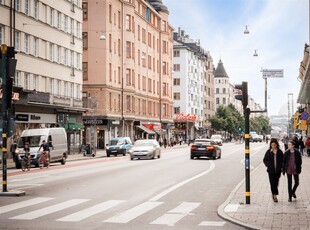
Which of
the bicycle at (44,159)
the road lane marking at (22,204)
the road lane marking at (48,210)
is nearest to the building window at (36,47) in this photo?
the bicycle at (44,159)

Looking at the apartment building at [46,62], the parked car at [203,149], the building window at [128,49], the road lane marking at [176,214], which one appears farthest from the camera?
the building window at [128,49]

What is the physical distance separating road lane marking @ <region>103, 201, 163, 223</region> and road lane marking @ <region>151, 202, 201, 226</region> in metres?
0.58

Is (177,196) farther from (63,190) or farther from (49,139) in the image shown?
(49,139)

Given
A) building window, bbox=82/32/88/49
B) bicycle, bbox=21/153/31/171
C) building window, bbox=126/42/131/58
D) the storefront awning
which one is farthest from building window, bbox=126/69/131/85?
bicycle, bbox=21/153/31/171

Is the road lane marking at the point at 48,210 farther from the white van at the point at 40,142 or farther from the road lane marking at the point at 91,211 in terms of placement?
the white van at the point at 40,142

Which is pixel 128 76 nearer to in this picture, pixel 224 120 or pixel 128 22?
pixel 128 22

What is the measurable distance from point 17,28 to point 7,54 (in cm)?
2884

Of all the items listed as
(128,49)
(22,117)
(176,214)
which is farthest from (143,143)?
(128,49)

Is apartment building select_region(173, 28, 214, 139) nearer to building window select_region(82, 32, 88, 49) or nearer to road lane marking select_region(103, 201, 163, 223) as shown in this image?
building window select_region(82, 32, 88, 49)

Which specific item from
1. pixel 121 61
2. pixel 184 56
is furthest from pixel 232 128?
pixel 121 61

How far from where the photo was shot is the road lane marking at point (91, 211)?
12617 millimetres

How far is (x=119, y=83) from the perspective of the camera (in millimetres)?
73500

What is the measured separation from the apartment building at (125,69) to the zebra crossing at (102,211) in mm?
41096

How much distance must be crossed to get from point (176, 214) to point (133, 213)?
943mm
